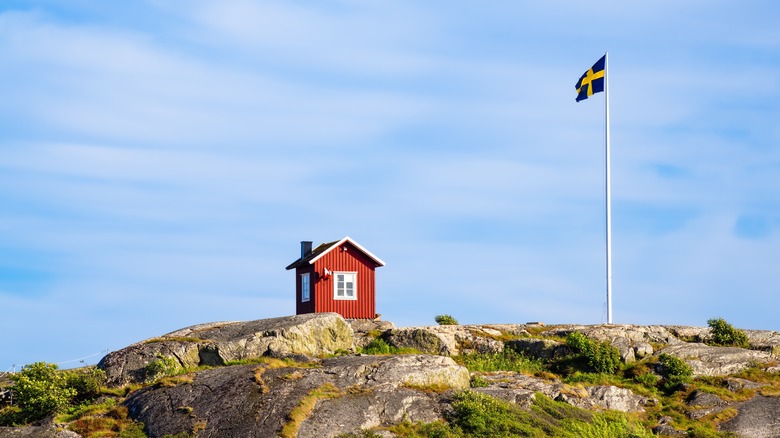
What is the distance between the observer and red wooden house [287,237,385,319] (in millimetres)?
49000

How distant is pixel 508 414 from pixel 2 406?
22888 millimetres

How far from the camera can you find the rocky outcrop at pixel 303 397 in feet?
95.7

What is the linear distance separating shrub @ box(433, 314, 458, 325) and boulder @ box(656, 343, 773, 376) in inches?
503

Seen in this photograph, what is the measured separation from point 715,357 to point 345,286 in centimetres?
2140

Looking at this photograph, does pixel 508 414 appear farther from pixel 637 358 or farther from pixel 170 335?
pixel 170 335

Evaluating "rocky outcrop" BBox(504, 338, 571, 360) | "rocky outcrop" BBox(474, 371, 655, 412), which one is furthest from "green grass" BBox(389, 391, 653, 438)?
"rocky outcrop" BBox(504, 338, 571, 360)

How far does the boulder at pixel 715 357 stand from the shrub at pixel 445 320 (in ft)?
41.9

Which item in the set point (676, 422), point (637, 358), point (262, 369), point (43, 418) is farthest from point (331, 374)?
point (637, 358)

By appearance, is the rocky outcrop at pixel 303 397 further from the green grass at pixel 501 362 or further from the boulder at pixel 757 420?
the boulder at pixel 757 420

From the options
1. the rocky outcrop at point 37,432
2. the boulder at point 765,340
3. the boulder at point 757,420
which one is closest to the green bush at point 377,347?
the rocky outcrop at point 37,432

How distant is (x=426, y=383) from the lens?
32.8m

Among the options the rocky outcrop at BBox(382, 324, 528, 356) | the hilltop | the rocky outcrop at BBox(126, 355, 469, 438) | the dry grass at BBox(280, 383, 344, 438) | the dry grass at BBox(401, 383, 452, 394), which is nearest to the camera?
the dry grass at BBox(280, 383, 344, 438)

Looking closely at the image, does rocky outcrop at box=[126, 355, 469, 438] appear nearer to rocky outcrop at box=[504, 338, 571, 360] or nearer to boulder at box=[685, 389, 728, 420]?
rocky outcrop at box=[504, 338, 571, 360]

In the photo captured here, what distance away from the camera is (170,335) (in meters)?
42.9
